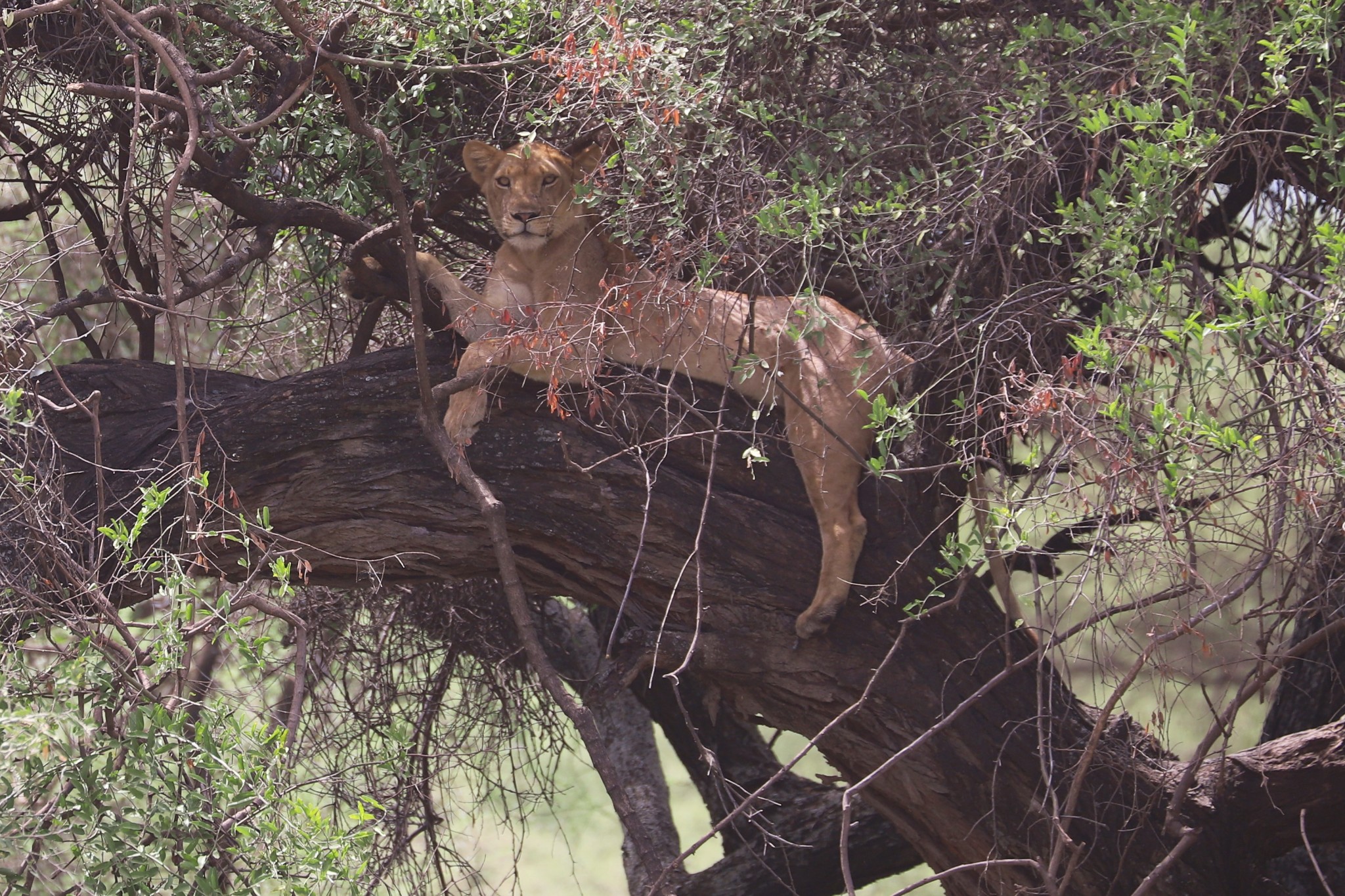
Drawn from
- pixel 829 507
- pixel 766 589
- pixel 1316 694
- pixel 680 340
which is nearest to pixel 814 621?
pixel 766 589

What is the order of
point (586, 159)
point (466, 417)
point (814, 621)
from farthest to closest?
1. point (586, 159)
2. point (466, 417)
3. point (814, 621)

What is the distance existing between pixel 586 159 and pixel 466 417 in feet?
3.00

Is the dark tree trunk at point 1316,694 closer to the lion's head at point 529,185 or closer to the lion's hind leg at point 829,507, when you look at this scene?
the lion's hind leg at point 829,507

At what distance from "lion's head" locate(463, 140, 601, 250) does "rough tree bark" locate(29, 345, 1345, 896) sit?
646 mm

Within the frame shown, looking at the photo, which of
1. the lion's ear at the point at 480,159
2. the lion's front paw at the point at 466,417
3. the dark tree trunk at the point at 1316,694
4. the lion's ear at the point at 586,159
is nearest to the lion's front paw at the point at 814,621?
the lion's front paw at the point at 466,417

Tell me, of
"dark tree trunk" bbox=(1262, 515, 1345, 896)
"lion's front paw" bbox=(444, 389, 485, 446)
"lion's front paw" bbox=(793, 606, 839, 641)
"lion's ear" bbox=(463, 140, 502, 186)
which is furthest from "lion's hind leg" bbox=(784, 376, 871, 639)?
"lion's ear" bbox=(463, 140, 502, 186)

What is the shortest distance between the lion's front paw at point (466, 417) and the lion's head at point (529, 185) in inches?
26.4

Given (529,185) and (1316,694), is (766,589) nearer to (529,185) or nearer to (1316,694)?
(529,185)

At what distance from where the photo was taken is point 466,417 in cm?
378

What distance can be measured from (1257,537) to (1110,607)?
0.44 meters

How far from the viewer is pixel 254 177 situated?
4027 millimetres

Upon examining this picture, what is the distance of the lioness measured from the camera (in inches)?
132

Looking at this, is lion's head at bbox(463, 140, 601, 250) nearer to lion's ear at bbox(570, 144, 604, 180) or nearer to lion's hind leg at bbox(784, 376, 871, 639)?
lion's ear at bbox(570, 144, 604, 180)

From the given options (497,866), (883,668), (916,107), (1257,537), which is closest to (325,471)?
(883,668)
